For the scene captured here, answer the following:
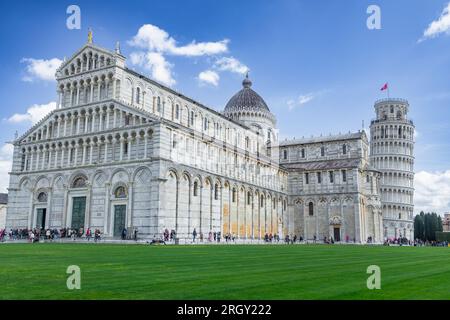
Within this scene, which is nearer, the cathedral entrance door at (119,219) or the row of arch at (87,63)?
the cathedral entrance door at (119,219)

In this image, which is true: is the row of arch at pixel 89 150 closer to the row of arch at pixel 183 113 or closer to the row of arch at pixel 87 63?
the row of arch at pixel 183 113

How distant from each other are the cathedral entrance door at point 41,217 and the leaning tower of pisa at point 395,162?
70.0m

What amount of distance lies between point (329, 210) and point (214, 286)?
6180 centimetres

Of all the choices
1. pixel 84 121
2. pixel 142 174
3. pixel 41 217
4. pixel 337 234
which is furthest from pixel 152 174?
pixel 337 234

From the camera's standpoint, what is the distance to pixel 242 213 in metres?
55.5

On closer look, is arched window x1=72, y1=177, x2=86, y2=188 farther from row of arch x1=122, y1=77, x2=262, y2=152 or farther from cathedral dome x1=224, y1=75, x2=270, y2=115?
cathedral dome x1=224, y1=75, x2=270, y2=115

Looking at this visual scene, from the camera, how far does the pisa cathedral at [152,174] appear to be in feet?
139

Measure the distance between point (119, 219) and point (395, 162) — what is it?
2781 inches

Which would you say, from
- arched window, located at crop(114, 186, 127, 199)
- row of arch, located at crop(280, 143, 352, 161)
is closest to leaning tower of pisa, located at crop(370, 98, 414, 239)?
row of arch, located at crop(280, 143, 352, 161)

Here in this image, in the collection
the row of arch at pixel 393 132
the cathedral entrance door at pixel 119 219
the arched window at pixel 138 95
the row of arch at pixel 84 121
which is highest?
the row of arch at pixel 393 132

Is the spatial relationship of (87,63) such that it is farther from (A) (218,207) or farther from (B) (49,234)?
(A) (218,207)

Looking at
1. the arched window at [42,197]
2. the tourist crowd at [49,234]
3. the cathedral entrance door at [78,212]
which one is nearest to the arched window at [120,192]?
the tourist crowd at [49,234]

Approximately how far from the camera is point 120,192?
143ft
